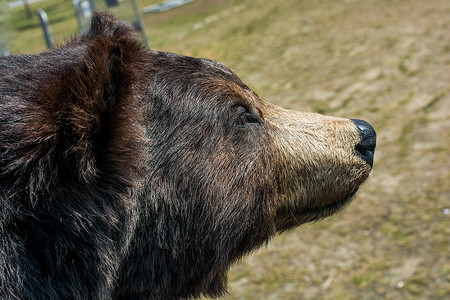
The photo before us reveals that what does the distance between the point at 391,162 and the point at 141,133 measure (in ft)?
15.2

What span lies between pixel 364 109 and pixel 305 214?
5068 millimetres

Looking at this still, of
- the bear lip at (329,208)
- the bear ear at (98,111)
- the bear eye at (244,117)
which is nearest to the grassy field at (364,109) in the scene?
the bear lip at (329,208)

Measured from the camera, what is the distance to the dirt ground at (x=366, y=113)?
4656 mm

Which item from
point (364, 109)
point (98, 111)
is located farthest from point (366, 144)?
point (364, 109)

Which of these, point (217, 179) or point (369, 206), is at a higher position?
point (217, 179)

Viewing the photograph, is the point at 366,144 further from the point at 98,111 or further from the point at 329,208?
the point at 98,111

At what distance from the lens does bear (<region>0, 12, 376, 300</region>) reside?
1.82 metres

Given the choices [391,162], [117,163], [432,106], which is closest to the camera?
[117,163]

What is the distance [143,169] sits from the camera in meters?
2.23

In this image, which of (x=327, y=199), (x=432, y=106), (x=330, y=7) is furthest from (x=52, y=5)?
(x=327, y=199)

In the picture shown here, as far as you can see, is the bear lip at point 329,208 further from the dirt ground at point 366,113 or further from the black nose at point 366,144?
the dirt ground at point 366,113

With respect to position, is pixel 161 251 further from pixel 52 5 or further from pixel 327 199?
pixel 52 5

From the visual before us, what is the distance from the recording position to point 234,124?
260cm

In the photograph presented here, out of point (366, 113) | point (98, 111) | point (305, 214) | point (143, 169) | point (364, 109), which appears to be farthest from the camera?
point (364, 109)
